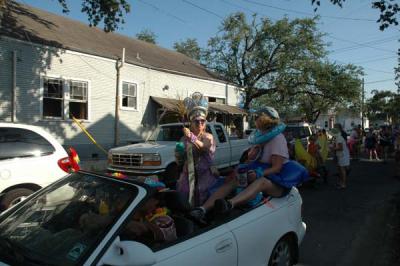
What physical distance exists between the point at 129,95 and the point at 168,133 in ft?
28.0

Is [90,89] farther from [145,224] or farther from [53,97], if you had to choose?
[145,224]

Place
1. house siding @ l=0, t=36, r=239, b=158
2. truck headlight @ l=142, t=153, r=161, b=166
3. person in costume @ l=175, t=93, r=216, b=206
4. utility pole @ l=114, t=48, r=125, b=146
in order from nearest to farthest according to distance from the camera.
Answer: person in costume @ l=175, t=93, r=216, b=206, truck headlight @ l=142, t=153, r=161, b=166, house siding @ l=0, t=36, r=239, b=158, utility pole @ l=114, t=48, r=125, b=146

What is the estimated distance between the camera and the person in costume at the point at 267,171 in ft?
12.9

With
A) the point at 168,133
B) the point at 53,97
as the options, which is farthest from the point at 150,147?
the point at 53,97

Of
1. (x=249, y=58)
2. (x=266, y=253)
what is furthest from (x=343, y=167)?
(x=249, y=58)

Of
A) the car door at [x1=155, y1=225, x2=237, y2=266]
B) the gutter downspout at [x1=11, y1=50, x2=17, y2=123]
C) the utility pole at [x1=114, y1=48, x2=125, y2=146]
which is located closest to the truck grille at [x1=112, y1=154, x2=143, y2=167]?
the gutter downspout at [x1=11, y1=50, x2=17, y2=123]

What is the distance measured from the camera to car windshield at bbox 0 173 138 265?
2523 mm

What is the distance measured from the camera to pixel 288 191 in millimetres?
4270

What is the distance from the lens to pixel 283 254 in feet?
13.0

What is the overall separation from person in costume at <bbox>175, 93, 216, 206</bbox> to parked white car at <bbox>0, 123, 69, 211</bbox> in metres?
2.78

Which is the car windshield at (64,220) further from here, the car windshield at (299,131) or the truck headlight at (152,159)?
the car windshield at (299,131)

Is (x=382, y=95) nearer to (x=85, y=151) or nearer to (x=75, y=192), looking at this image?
(x=85, y=151)

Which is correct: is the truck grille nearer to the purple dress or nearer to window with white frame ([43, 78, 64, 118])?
the purple dress

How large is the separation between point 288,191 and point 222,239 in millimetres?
1408
